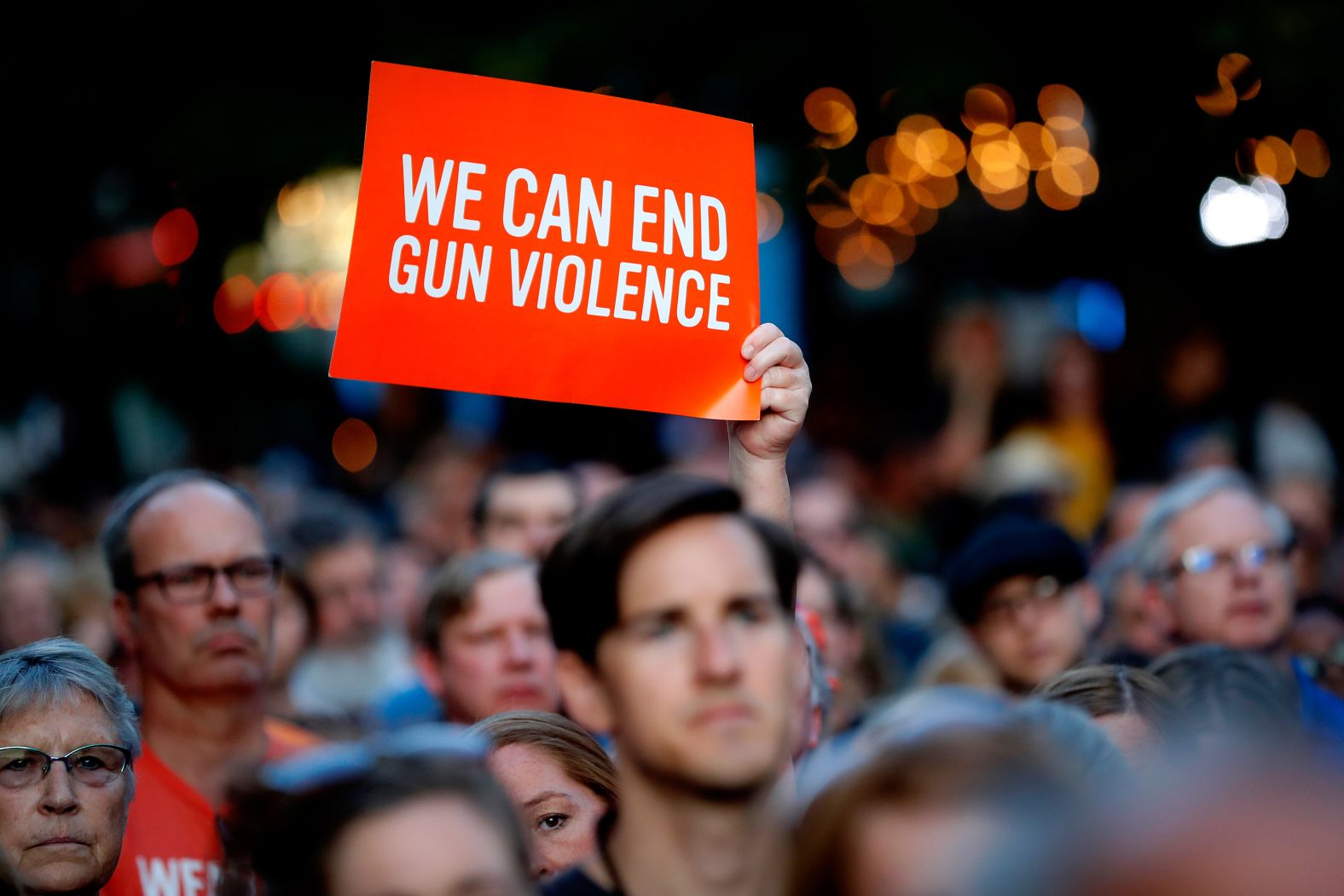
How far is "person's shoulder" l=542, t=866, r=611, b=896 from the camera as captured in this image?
7.76 feet

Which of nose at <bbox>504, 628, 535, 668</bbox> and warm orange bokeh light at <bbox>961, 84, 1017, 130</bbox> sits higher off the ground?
warm orange bokeh light at <bbox>961, 84, 1017, 130</bbox>

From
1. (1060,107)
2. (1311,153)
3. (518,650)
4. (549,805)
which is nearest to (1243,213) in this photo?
(1311,153)

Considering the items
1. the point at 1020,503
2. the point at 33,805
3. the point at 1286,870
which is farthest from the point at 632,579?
the point at 1020,503

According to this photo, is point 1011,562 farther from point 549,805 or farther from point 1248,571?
point 549,805

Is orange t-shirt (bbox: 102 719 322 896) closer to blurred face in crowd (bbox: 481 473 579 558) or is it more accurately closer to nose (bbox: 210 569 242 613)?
nose (bbox: 210 569 242 613)

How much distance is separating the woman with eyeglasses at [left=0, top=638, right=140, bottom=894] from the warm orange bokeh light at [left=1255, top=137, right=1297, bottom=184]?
716 centimetres

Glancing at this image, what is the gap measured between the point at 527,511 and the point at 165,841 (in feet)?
9.08

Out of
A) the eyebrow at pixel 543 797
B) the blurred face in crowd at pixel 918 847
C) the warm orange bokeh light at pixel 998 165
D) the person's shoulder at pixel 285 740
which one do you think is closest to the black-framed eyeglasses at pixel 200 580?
the person's shoulder at pixel 285 740

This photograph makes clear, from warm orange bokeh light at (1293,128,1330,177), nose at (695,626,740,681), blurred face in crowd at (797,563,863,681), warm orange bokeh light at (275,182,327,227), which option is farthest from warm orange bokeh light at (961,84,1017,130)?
nose at (695,626,740,681)

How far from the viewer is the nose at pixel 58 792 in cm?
311

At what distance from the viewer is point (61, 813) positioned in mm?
3113

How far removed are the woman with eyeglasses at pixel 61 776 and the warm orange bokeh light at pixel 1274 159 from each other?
716cm

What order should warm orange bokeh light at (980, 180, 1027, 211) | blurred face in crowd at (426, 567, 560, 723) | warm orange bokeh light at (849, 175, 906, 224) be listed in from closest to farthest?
1. blurred face in crowd at (426, 567, 560, 723)
2. warm orange bokeh light at (849, 175, 906, 224)
3. warm orange bokeh light at (980, 180, 1027, 211)

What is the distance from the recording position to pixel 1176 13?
25.9 ft
